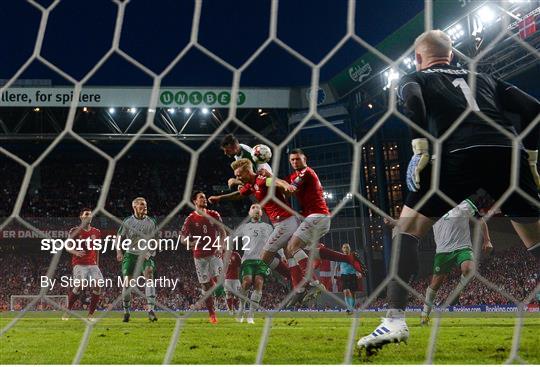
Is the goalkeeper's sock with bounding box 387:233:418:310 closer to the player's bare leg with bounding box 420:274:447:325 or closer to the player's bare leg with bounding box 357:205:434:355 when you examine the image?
the player's bare leg with bounding box 357:205:434:355

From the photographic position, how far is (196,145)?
11094mm

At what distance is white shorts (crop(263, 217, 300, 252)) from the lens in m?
2.71

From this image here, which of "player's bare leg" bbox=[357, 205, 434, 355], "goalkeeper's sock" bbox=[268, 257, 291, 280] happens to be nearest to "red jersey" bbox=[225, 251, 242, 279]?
"goalkeeper's sock" bbox=[268, 257, 291, 280]

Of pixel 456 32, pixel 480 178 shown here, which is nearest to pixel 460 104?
pixel 480 178

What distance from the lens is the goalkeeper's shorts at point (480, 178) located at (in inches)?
56.1

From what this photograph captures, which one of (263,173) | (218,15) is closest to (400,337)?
(263,173)

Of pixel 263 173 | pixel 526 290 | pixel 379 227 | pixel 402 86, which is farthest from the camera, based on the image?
pixel 379 227

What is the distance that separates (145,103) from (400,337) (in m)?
8.18

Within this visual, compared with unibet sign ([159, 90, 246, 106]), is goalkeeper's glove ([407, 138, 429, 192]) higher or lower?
lower

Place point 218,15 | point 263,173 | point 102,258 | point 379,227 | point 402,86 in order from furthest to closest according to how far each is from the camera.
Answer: point 379,227
point 102,258
point 263,173
point 218,15
point 402,86

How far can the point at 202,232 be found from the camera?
153 inches

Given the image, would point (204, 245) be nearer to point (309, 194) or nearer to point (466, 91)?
point (309, 194)

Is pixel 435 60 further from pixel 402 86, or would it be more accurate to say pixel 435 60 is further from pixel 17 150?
pixel 17 150

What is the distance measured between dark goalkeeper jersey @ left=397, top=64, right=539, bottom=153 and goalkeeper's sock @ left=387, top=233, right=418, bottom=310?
28cm
